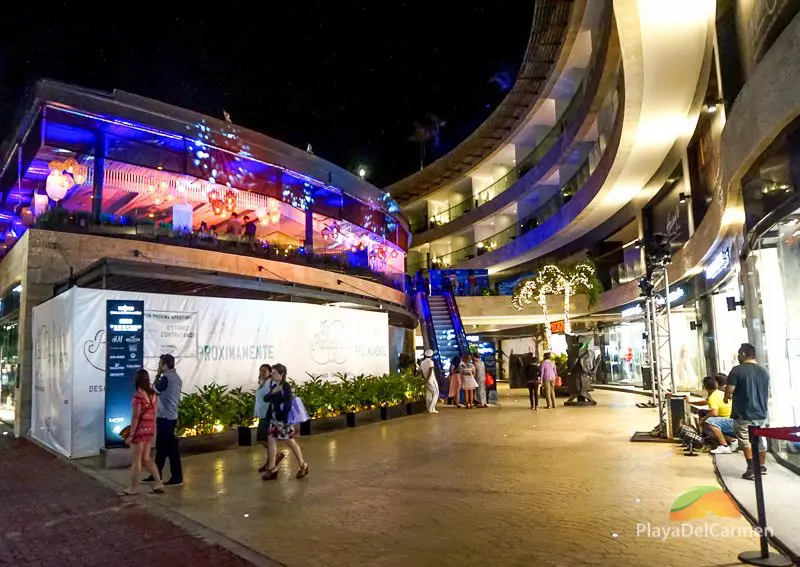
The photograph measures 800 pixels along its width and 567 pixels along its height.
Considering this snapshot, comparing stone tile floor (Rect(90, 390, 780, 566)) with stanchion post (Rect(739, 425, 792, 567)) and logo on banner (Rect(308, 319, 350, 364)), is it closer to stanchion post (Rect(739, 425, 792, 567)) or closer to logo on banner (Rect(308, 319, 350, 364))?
stanchion post (Rect(739, 425, 792, 567))

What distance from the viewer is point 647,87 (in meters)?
15.9

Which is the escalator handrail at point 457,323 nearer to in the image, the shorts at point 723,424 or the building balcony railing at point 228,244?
the building balcony railing at point 228,244

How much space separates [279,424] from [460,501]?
279 cm

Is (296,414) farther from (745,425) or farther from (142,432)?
(745,425)

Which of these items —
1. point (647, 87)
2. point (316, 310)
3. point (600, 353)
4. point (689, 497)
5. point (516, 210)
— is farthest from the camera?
point (516, 210)

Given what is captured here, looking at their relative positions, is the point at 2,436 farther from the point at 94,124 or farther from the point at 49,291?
the point at 94,124

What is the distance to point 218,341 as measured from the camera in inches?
468

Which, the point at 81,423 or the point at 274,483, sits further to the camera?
the point at 81,423

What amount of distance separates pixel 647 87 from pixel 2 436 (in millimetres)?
17382

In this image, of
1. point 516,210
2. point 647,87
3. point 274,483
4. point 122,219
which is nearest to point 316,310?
point 122,219

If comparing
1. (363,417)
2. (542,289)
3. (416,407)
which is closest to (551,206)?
(542,289)

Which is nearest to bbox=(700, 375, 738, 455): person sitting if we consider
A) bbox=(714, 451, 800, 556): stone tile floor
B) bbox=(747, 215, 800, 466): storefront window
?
bbox=(714, 451, 800, 556): stone tile floor

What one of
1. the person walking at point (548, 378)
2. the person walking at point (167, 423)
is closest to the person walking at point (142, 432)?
the person walking at point (167, 423)

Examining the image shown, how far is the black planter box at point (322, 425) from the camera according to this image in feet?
41.9
